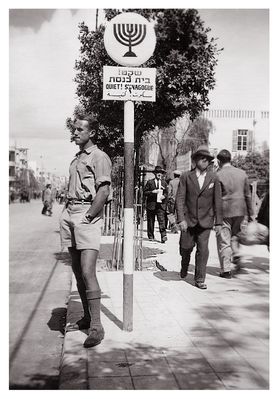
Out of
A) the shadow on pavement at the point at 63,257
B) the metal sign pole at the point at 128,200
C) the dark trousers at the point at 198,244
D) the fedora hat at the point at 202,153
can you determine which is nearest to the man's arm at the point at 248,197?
the fedora hat at the point at 202,153

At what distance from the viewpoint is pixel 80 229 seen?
3.86 m

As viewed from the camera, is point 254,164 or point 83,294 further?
point 83,294

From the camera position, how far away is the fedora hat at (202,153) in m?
4.31

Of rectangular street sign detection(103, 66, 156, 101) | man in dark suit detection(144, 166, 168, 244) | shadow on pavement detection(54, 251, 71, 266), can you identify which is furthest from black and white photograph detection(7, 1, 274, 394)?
shadow on pavement detection(54, 251, 71, 266)

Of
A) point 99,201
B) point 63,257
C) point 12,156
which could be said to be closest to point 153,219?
point 63,257

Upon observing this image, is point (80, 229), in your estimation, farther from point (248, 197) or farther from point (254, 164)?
point (254, 164)

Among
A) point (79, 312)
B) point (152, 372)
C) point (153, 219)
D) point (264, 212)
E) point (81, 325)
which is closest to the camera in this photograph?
point (152, 372)

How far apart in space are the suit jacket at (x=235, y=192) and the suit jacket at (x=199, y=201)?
91mm

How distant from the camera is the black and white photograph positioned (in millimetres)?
3578

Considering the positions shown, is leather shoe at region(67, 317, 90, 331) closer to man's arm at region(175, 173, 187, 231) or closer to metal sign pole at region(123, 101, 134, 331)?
metal sign pole at region(123, 101, 134, 331)

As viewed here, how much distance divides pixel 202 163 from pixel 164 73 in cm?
86

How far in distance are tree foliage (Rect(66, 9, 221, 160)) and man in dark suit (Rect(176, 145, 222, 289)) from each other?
19.6 inches

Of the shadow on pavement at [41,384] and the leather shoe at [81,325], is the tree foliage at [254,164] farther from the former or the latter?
the shadow on pavement at [41,384]
